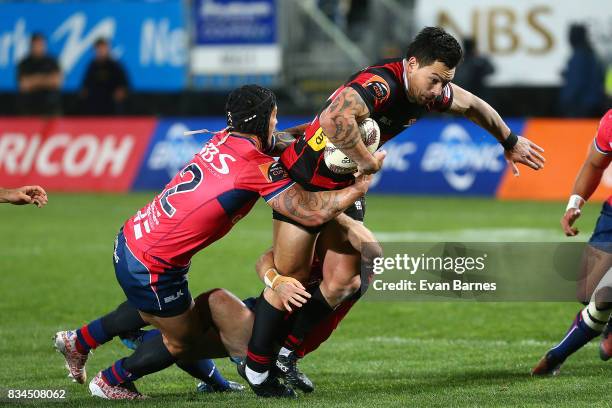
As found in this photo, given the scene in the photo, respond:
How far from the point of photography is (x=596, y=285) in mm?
7066

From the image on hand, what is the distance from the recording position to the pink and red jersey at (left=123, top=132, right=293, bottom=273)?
6363 millimetres

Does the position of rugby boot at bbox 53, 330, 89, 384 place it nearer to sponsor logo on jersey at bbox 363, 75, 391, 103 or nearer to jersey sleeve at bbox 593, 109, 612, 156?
sponsor logo on jersey at bbox 363, 75, 391, 103

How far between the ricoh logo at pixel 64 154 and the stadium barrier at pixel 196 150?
0.06ft

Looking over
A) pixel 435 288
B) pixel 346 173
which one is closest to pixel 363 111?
pixel 346 173

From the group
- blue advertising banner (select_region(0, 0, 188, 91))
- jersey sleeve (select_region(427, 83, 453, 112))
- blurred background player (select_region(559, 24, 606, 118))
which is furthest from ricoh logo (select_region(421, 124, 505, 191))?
jersey sleeve (select_region(427, 83, 453, 112))

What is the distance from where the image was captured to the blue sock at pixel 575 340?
7.12m

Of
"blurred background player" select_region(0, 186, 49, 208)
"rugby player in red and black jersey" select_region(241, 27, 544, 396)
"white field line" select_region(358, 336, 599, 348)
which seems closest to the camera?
"rugby player in red and black jersey" select_region(241, 27, 544, 396)

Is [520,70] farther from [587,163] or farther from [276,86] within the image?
[587,163]

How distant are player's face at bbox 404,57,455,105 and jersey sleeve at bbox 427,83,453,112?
0.37 m

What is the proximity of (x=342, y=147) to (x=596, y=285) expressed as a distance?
190cm

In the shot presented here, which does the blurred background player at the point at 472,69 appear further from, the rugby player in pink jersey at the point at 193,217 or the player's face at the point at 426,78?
the rugby player in pink jersey at the point at 193,217

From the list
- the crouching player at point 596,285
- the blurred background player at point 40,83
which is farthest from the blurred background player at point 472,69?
the crouching player at point 596,285

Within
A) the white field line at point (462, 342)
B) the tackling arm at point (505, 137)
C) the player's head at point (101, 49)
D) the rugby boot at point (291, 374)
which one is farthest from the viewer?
the player's head at point (101, 49)

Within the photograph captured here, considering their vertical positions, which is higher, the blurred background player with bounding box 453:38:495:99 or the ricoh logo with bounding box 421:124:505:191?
the blurred background player with bounding box 453:38:495:99
